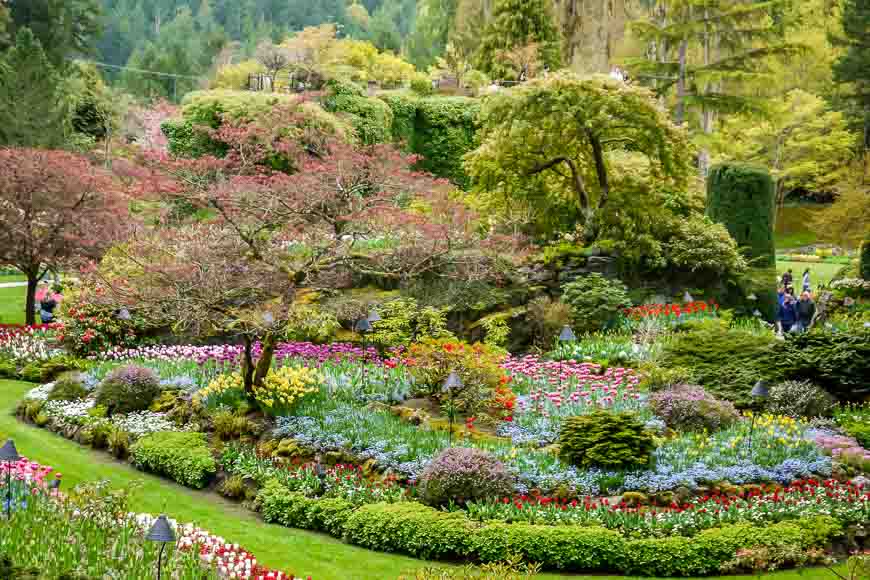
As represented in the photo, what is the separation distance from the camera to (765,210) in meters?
22.6

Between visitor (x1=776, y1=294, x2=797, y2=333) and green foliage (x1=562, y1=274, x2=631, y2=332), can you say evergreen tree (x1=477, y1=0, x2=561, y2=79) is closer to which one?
visitor (x1=776, y1=294, x2=797, y2=333)

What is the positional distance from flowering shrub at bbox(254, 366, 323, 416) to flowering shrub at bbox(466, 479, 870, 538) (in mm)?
3847

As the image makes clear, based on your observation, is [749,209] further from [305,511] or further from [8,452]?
[8,452]

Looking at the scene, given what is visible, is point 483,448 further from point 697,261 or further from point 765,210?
point 765,210

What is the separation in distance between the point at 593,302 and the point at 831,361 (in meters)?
5.25

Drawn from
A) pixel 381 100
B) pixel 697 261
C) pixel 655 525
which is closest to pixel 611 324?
pixel 697 261

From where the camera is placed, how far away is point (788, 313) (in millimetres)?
19750

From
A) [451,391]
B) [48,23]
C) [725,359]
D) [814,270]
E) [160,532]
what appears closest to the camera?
[160,532]

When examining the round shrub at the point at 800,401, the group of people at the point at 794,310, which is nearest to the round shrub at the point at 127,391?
the round shrub at the point at 800,401

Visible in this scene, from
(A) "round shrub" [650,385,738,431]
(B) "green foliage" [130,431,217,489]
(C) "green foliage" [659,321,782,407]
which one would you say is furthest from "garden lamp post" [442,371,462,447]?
(C) "green foliage" [659,321,782,407]

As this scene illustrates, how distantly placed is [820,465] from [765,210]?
1273 centimetres

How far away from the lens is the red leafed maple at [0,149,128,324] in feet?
61.3

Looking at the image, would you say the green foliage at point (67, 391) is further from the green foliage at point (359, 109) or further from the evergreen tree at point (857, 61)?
the evergreen tree at point (857, 61)

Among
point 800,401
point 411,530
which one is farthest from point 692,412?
point 411,530
